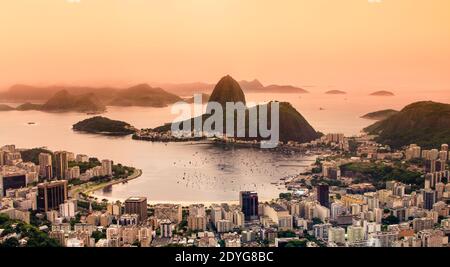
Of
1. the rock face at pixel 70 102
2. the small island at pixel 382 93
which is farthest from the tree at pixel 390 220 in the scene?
the rock face at pixel 70 102

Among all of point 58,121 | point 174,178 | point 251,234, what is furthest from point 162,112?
point 251,234

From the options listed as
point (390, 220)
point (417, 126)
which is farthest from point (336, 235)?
point (417, 126)

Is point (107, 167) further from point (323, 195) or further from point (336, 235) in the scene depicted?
point (336, 235)

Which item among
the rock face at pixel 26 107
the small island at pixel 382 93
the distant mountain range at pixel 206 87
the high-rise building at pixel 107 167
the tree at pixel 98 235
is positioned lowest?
the tree at pixel 98 235

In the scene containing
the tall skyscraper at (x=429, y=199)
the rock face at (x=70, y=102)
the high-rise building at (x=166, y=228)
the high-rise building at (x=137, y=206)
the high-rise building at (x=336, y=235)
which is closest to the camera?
the high-rise building at (x=336, y=235)

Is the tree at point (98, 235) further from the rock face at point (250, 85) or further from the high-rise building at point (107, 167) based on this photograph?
the rock face at point (250, 85)

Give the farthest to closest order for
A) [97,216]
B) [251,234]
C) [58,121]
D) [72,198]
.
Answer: [58,121] < [72,198] < [97,216] < [251,234]

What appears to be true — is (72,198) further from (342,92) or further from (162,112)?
(342,92)

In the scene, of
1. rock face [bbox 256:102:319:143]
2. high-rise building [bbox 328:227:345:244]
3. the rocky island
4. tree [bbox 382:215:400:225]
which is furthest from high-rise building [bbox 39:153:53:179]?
tree [bbox 382:215:400:225]
